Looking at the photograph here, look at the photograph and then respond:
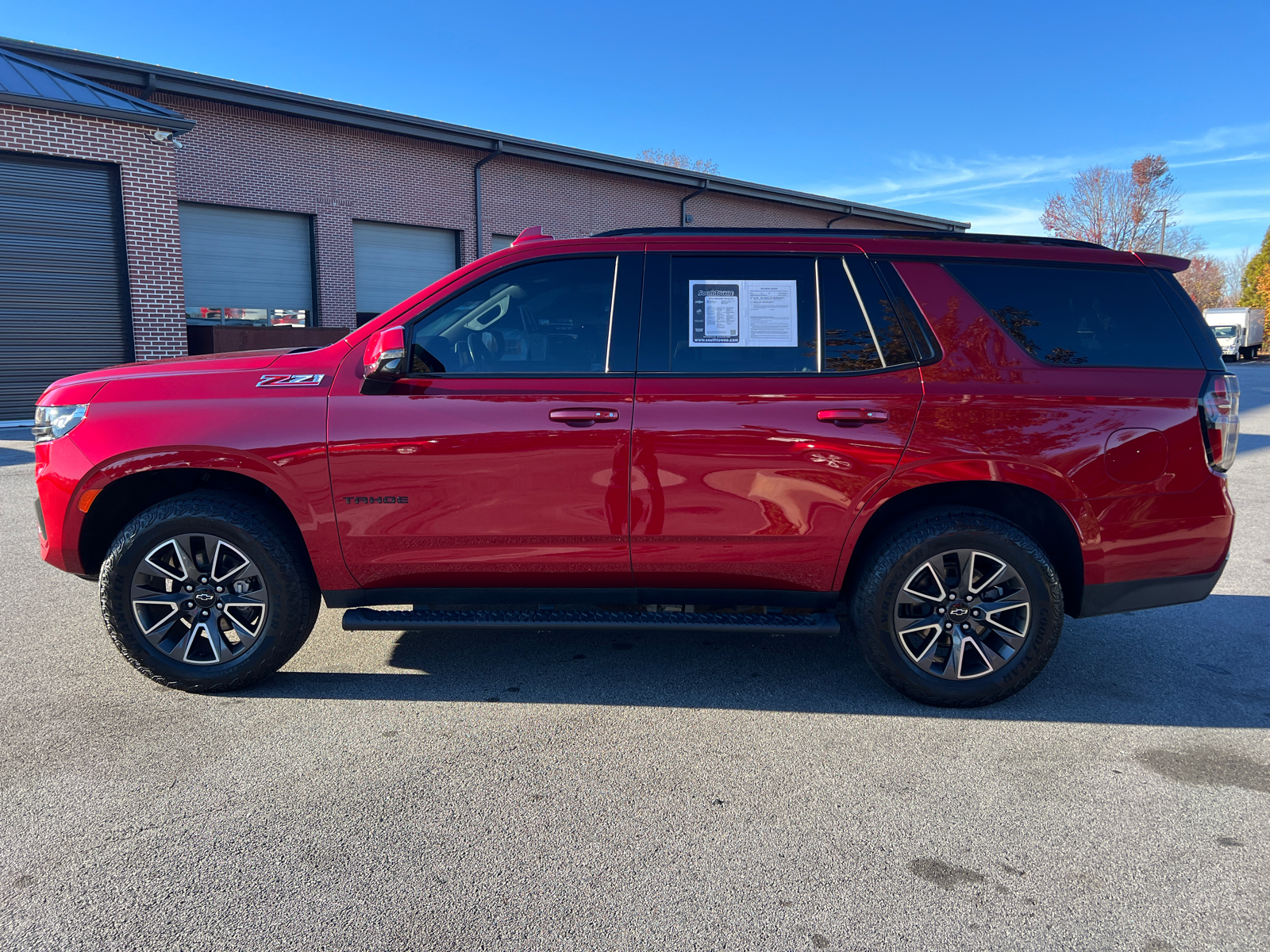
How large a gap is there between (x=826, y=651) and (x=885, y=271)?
1919mm

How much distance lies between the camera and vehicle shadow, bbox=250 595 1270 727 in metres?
3.73

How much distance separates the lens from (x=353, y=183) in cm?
2111

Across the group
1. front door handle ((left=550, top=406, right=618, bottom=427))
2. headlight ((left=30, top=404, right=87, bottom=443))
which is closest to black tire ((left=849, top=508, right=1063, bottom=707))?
A: front door handle ((left=550, top=406, right=618, bottom=427))

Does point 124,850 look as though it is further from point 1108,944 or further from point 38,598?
point 38,598

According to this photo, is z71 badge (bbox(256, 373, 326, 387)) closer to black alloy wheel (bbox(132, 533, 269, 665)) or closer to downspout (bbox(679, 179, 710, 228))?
black alloy wheel (bbox(132, 533, 269, 665))

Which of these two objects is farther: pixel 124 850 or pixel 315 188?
pixel 315 188

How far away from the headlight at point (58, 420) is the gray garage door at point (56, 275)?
1390 cm

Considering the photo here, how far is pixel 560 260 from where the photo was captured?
3.79 meters

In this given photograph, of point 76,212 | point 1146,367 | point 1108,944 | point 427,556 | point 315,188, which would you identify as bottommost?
point 1108,944

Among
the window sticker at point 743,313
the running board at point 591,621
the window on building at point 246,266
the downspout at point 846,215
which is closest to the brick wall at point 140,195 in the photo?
the window on building at point 246,266

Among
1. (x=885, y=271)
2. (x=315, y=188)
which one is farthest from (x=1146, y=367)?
(x=315, y=188)

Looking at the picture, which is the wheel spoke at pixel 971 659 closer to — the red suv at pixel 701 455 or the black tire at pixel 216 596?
the red suv at pixel 701 455

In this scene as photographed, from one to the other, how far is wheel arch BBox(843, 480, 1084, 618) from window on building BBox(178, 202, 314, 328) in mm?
18036

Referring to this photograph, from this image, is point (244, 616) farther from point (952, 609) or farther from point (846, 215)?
point (846, 215)
